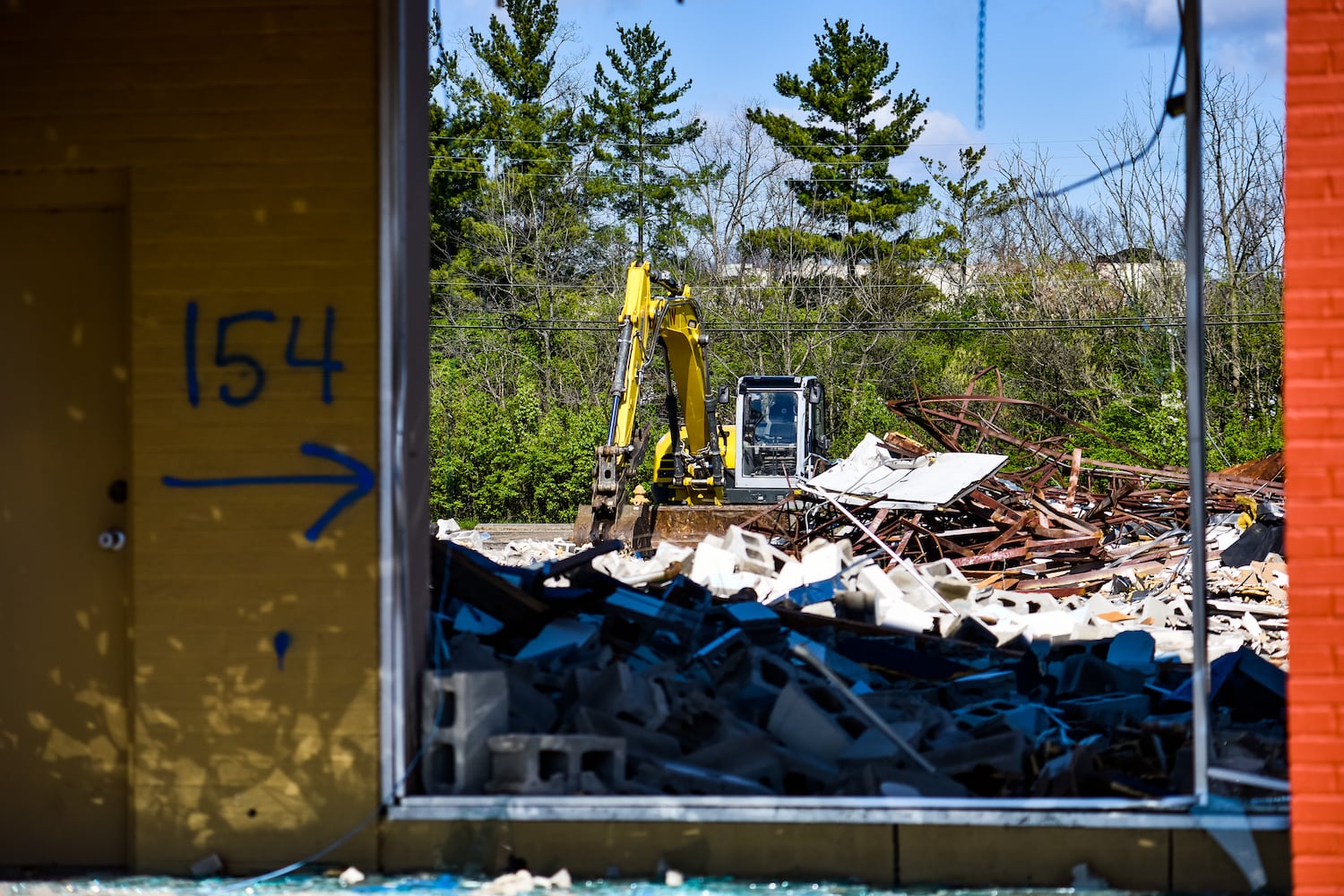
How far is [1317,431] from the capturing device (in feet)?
13.1

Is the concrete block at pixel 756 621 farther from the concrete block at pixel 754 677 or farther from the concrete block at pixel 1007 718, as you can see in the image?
the concrete block at pixel 1007 718

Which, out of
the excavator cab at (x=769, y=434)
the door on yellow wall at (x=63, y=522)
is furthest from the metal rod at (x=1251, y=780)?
the excavator cab at (x=769, y=434)

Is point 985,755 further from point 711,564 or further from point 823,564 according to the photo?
point 711,564

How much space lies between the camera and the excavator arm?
16656 mm

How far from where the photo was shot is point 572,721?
5203 mm

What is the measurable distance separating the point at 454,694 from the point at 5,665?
1.85 meters

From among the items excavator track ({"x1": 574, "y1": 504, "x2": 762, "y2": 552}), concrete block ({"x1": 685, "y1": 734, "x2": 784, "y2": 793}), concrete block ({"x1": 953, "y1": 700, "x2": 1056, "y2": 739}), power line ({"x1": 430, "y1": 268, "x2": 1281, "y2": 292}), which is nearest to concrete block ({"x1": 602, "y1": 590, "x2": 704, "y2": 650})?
concrete block ({"x1": 685, "y1": 734, "x2": 784, "y2": 793})

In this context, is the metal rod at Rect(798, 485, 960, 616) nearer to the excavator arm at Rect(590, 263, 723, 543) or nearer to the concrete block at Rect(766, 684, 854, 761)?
the excavator arm at Rect(590, 263, 723, 543)

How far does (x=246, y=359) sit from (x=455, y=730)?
167 cm

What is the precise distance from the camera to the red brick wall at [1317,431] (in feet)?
13.1

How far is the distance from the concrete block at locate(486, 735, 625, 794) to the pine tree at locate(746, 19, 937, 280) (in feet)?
103

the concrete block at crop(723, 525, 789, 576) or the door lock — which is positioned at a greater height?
the door lock

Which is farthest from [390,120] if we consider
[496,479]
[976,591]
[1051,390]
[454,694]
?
[1051,390]

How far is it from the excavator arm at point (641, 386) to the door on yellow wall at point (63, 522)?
1097cm
